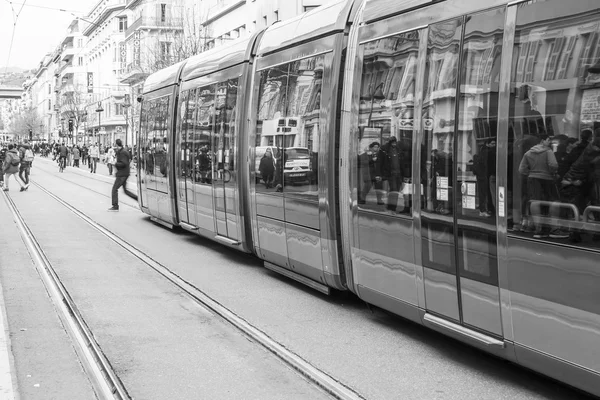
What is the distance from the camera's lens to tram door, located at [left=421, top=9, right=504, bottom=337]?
19.4 feet

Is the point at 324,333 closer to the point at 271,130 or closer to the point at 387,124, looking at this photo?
the point at 387,124

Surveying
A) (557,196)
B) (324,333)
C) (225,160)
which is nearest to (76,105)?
(225,160)

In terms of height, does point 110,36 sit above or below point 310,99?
above

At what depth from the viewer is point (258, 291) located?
33.2ft

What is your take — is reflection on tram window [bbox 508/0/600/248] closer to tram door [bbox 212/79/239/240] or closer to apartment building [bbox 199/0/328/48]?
tram door [bbox 212/79/239/240]

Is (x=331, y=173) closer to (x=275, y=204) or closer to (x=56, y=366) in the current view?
(x=275, y=204)

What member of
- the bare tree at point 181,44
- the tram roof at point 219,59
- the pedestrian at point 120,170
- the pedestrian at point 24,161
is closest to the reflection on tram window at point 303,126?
the tram roof at point 219,59

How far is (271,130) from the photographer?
10.4 m

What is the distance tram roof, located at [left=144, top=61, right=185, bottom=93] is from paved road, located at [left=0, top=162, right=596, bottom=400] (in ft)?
12.0

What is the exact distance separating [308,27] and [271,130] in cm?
153

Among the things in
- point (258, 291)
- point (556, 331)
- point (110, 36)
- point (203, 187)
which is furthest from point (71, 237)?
point (110, 36)

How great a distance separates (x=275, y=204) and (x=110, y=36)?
94.5 m

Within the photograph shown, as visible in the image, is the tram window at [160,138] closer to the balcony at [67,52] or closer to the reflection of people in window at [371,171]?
the reflection of people in window at [371,171]

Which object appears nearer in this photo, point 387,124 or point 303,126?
point 387,124
